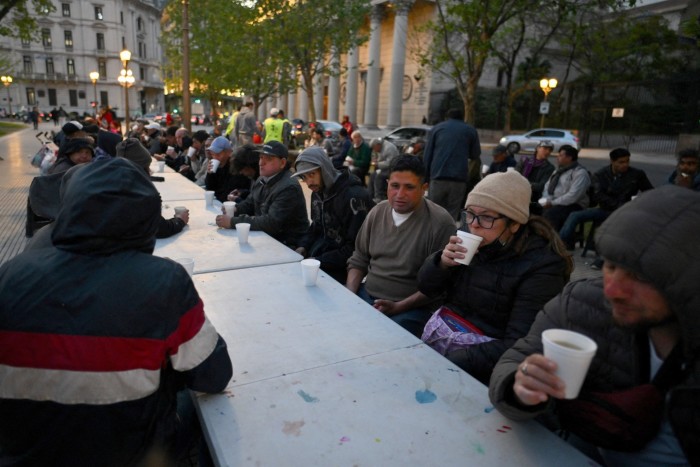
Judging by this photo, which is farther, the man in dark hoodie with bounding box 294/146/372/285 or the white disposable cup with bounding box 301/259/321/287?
the man in dark hoodie with bounding box 294/146/372/285

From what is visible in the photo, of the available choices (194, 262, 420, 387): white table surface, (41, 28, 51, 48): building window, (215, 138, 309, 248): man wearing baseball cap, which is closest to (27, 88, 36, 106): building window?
(41, 28, 51, 48): building window

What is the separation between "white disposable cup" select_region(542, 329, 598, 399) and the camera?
1.22 m

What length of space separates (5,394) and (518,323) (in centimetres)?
206

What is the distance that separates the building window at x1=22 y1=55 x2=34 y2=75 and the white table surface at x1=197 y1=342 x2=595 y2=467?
255 feet

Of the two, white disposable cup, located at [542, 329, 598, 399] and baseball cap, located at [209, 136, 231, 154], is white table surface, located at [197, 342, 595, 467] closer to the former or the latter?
white disposable cup, located at [542, 329, 598, 399]

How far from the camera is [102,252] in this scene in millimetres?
1501

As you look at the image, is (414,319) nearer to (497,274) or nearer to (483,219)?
(497,274)

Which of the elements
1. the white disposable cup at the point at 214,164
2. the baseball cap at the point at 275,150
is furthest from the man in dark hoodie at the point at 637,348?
the white disposable cup at the point at 214,164

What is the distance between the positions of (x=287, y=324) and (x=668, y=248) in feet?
5.47

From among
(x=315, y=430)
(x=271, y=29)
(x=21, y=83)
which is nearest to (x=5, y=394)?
(x=315, y=430)

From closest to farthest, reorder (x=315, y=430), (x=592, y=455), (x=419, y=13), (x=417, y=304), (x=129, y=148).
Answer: (x=315, y=430) → (x=592, y=455) → (x=417, y=304) → (x=129, y=148) → (x=419, y=13)

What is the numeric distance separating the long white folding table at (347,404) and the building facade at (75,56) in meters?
68.7

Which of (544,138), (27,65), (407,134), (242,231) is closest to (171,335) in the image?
(242,231)

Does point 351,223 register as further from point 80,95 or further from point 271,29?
point 80,95
